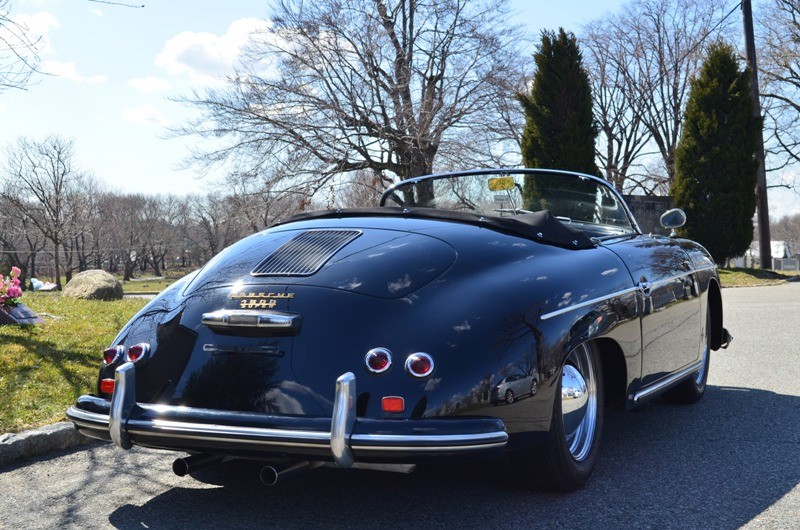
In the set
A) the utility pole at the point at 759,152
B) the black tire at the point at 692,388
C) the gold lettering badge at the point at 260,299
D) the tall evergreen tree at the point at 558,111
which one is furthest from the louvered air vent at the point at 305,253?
the utility pole at the point at 759,152

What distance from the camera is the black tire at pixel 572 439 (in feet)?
10.0

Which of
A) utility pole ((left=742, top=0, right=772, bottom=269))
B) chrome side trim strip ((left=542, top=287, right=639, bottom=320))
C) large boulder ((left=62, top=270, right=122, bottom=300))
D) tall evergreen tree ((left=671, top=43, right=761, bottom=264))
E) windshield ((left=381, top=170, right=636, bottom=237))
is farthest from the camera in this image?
utility pole ((left=742, top=0, right=772, bottom=269))

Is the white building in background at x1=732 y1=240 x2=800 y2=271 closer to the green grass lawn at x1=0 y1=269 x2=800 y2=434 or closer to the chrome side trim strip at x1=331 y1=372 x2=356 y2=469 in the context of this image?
the green grass lawn at x1=0 y1=269 x2=800 y2=434

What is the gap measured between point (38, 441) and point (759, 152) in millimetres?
23175

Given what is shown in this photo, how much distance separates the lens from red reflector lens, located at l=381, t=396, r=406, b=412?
8.62ft

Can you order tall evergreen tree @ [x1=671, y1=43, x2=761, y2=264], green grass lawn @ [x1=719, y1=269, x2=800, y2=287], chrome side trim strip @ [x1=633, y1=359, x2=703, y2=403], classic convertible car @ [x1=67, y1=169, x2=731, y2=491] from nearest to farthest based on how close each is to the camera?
classic convertible car @ [x1=67, y1=169, x2=731, y2=491] < chrome side trim strip @ [x1=633, y1=359, x2=703, y2=403] < green grass lawn @ [x1=719, y1=269, x2=800, y2=287] < tall evergreen tree @ [x1=671, y1=43, x2=761, y2=264]

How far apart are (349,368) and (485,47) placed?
840 inches

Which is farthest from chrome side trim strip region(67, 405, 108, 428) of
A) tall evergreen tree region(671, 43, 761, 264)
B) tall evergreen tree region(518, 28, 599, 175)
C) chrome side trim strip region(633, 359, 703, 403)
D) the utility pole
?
the utility pole

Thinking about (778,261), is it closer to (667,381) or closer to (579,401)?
(667,381)

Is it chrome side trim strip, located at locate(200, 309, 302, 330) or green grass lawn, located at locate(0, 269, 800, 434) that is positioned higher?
chrome side trim strip, located at locate(200, 309, 302, 330)

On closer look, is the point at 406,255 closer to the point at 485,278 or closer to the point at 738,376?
the point at 485,278

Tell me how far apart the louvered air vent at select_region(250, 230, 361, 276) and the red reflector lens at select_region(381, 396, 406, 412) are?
686mm

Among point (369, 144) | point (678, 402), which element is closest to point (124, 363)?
point (678, 402)

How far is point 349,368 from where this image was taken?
2.73m
